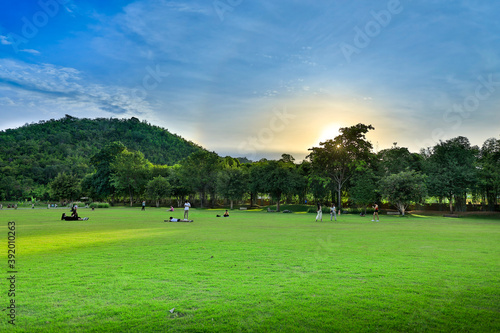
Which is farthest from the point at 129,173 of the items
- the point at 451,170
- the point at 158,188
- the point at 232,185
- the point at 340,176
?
the point at 451,170

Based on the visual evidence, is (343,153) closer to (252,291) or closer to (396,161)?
(396,161)

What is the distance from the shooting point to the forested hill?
107m

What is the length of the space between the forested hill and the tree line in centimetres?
1714

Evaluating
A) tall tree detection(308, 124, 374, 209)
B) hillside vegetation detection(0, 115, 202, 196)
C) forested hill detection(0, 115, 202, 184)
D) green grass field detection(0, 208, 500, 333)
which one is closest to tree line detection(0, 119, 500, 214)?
tall tree detection(308, 124, 374, 209)

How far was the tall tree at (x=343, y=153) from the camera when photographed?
62.2 m

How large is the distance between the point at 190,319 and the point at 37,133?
496 feet

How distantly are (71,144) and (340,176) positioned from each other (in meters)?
115

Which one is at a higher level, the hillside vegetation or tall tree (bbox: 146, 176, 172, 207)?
the hillside vegetation

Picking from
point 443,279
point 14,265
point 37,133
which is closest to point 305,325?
point 443,279

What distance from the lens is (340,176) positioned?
211 ft

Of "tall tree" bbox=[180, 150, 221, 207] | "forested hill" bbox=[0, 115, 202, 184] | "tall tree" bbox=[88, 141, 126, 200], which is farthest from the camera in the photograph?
"forested hill" bbox=[0, 115, 202, 184]

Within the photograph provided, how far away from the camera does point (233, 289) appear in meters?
7.74

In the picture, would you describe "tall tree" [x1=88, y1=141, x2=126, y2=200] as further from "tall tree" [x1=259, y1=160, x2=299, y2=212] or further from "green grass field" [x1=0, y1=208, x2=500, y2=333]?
"green grass field" [x1=0, y1=208, x2=500, y2=333]

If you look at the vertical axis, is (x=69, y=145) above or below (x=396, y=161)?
above
